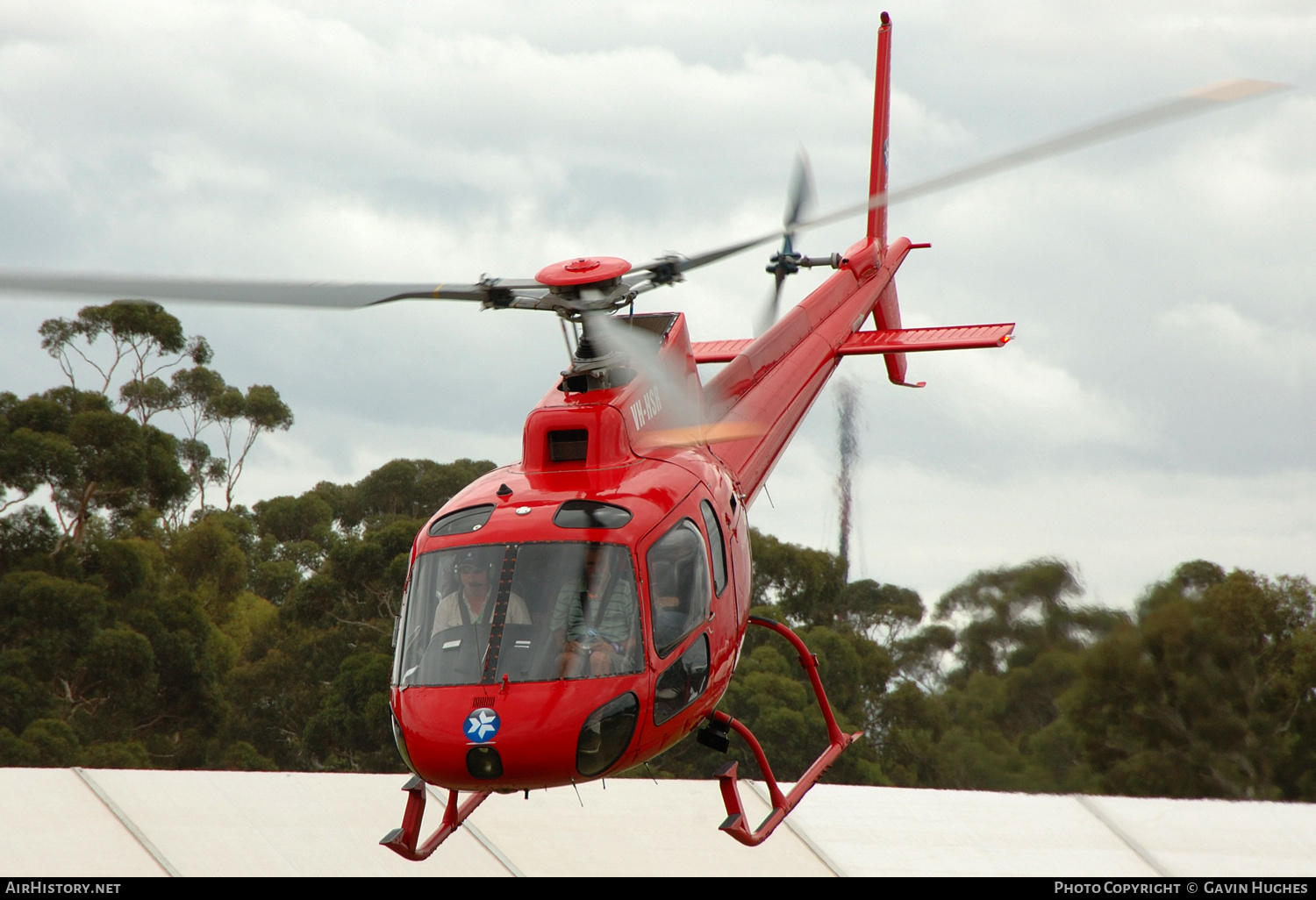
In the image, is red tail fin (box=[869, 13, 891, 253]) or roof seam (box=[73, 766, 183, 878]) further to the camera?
red tail fin (box=[869, 13, 891, 253])

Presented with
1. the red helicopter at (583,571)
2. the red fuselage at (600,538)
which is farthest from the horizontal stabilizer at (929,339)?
the red helicopter at (583,571)

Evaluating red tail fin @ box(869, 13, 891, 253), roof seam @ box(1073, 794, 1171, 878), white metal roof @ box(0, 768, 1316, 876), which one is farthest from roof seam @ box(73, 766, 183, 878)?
red tail fin @ box(869, 13, 891, 253)

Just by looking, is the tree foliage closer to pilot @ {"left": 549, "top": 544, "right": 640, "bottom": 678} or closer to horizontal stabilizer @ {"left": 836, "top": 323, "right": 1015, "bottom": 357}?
horizontal stabilizer @ {"left": 836, "top": 323, "right": 1015, "bottom": 357}

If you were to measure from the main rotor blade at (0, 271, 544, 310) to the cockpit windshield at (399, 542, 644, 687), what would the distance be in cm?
156

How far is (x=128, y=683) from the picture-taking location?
26.5 m

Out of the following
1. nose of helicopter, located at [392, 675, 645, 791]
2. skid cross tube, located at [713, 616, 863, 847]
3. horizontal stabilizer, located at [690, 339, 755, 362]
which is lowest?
skid cross tube, located at [713, 616, 863, 847]

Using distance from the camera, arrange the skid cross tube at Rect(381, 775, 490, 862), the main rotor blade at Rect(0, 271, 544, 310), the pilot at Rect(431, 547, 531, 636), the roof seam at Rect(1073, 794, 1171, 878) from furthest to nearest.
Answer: the roof seam at Rect(1073, 794, 1171, 878) < the skid cross tube at Rect(381, 775, 490, 862) < the pilot at Rect(431, 547, 531, 636) < the main rotor blade at Rect(0, 271, 544, 310)

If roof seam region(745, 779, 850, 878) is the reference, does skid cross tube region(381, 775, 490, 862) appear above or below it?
above

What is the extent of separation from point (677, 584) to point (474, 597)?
3.99 feet

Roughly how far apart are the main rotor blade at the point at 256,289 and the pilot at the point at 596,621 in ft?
5.88

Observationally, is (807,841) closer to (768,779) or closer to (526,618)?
(768,779)

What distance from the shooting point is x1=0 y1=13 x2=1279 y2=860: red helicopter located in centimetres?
733

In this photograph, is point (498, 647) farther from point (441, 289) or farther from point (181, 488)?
point (181, 488)
